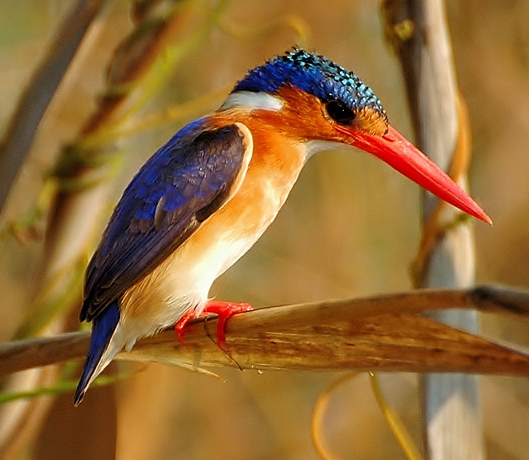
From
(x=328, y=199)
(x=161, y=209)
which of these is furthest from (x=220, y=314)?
(x=328, y=199)

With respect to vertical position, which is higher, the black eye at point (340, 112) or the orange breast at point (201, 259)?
the black eye at point (340, 112)

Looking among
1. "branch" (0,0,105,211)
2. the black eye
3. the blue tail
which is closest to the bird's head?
the black eye

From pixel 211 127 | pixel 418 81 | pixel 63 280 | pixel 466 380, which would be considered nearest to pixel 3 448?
pixel 63 280

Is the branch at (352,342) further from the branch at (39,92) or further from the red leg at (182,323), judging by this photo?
the branch at (39,92)

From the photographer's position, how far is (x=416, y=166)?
1.55 m

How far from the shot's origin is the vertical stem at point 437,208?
1.37m

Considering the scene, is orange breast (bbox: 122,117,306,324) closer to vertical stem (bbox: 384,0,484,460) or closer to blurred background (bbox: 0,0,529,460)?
vertical stem (bbox: 384,0,484,460)

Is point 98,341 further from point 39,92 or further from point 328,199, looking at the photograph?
point 328,199

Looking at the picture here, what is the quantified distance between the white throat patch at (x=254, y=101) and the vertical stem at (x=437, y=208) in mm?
286

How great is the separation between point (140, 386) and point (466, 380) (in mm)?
1353

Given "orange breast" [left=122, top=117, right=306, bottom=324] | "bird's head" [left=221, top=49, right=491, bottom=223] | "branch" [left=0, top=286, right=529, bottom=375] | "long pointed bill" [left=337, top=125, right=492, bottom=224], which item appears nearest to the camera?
"branch" [left=0, top=286, right=529, bottom=375]

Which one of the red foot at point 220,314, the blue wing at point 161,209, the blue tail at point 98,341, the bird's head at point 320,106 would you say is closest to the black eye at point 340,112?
the bird's head at point 320,106

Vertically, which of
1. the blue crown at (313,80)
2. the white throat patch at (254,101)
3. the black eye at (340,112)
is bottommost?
the white throat patch at (254,101)

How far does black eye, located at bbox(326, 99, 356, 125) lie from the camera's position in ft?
5.53
